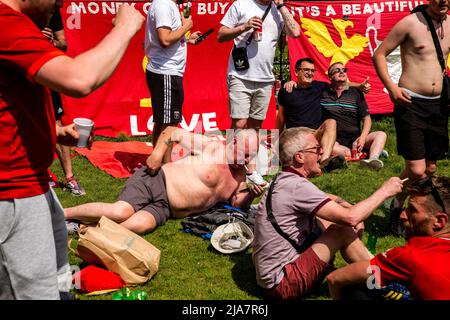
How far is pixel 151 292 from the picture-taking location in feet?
14.8

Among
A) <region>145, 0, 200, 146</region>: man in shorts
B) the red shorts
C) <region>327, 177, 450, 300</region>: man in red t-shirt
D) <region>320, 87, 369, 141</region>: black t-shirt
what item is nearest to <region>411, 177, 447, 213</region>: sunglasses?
<region>327, 177, 450, 300</region>: man in red t-shirt

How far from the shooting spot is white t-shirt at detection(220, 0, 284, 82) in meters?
7.45

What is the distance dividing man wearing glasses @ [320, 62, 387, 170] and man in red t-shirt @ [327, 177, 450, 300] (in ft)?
15.7

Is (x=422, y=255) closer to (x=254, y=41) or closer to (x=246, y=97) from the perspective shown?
(x=246, y=97)

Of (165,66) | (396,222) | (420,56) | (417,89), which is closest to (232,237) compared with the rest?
(396,222)

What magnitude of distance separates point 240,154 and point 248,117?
1.80m

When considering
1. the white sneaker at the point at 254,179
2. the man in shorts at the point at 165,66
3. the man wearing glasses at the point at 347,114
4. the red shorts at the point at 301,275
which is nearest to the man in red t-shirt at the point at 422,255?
the red shorts at the point at 301,275

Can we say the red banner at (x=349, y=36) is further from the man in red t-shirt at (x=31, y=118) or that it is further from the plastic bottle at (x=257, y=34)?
the man in red t-shirt at (x=31, y=118)

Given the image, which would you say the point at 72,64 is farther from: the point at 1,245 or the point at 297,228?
the point at 297,228

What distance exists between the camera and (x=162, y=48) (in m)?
7.03

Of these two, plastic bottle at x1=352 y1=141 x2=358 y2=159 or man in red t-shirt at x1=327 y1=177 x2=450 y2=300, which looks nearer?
→ man in red t-shirt at x1=327 y1=177 x2=450 y2=300

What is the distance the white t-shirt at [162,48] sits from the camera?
6926 mm

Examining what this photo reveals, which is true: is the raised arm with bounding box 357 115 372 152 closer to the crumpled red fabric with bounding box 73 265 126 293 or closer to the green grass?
the green grass
